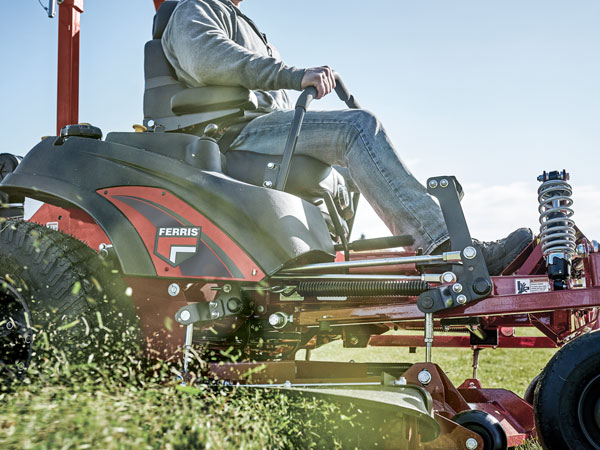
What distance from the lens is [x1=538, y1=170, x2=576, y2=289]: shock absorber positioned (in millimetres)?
2207

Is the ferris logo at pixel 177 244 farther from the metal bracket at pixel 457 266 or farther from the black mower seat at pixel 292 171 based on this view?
the metal bracket at pixel 457 266

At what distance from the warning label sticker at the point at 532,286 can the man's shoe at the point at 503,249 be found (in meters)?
0.17

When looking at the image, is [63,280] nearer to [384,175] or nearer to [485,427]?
[384,175]

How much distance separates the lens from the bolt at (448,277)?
7.41 ft

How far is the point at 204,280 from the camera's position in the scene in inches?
94.1

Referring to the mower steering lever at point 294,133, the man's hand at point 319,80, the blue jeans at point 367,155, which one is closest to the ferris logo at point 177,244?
the mower steering lever at point 294,133

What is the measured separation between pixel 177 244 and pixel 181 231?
0.06 metres

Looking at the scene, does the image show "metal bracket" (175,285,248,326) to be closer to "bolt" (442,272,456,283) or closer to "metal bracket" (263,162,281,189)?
"metal bracket" (263,162,281,189)

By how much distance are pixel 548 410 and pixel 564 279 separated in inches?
20.6

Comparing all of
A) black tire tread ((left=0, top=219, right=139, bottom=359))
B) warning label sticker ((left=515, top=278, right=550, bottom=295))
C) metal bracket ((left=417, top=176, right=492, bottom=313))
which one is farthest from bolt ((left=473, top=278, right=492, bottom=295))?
black tire tread ((left=0, top=219, right=139, bottom=359))

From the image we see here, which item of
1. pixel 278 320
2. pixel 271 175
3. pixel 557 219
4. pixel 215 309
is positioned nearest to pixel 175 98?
pixel 271 175

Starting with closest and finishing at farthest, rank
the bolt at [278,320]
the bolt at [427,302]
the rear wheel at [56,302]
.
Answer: the bolt at [427,302]
the rear wheel at [56,302]
the bolt at [278,320]

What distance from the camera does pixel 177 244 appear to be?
7.93 feet

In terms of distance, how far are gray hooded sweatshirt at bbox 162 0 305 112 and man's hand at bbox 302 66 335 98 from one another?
0.03m
